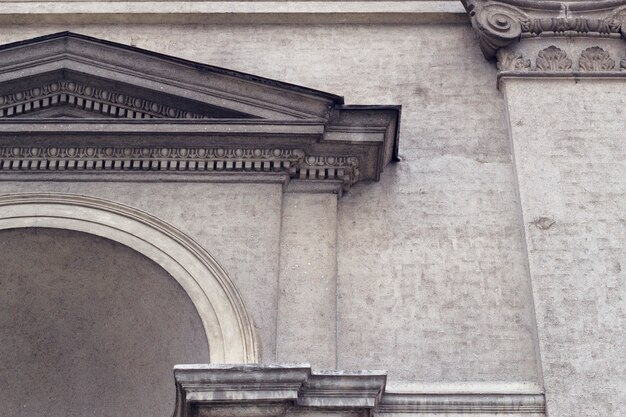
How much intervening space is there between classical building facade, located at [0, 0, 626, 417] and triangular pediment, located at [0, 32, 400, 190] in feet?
0.06

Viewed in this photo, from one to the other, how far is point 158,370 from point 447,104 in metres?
3.23

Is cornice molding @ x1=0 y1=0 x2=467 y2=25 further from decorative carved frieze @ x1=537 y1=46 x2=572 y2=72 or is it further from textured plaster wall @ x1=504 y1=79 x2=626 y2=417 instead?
textured plaster wall @ x1=504 y1=79 x2=626 y2=417

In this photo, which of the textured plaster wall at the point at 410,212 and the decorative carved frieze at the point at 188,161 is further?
the decorative carved frieze at the point at 188,161

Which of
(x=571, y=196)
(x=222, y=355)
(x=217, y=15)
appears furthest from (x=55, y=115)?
(x=571, y=196)

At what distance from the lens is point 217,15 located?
11.5 meters

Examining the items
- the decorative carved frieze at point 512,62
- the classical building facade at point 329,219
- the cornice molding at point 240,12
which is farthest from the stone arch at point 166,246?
the decorative carved frieze at point 512,62

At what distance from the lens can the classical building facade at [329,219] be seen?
9148 millimetres

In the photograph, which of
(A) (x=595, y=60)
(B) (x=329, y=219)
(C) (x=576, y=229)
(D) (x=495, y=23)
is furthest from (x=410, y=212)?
(A) (x=595, y=60)

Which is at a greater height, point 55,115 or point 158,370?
point 55,115

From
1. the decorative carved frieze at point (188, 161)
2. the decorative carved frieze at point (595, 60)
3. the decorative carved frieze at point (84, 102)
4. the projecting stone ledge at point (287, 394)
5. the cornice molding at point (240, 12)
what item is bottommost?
the projecting stone ledge at point (287, 394)

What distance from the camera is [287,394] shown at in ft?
27.4

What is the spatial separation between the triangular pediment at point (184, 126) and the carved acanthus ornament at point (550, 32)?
1.44 m

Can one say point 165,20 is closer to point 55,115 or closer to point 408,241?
point 55,115

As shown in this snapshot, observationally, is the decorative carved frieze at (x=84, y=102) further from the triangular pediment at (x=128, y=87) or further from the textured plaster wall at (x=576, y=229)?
the textured plaster wall at (x=576, y=229)
